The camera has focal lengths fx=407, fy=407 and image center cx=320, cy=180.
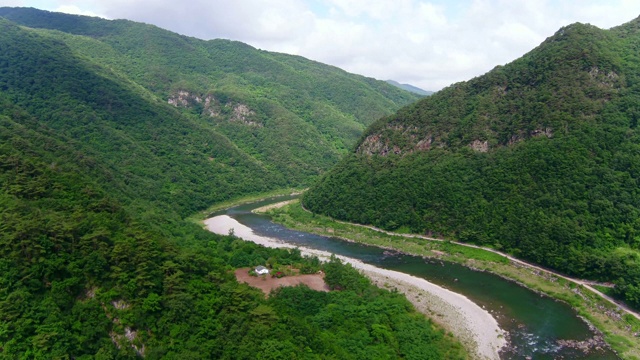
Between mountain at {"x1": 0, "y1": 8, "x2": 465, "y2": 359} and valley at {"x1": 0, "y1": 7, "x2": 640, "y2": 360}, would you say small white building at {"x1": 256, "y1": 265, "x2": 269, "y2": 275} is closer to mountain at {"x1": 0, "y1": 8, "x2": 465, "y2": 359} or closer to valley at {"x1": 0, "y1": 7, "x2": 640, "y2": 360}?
valley at {"x1": 0, "y1": 7, "x2": 640, "y2": 360}

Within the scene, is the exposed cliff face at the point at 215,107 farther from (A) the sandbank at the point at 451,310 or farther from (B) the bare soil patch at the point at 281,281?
(B) the bare soil patch at the point at 281,281

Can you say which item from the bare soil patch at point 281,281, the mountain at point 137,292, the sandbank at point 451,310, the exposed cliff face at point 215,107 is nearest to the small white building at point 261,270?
the bare soil patch at point 281,281

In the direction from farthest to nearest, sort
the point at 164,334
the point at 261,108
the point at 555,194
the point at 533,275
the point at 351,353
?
1. the point at 261,108
2. the point at 555,194
3. the point at 533,275
4. the point at 351,353
5. the point at 164,334

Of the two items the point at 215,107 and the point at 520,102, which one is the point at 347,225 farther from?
the point at 215,107

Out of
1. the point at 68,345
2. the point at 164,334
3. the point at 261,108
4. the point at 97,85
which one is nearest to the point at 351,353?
the point at 164,334

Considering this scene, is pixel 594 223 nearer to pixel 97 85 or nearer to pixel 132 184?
pixel 132 184

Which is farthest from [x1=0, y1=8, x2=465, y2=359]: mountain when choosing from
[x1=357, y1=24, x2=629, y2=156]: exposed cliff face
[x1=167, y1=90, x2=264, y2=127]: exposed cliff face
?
[x1=167, y1=90, x2=264, y2=127]: exposed cliff face

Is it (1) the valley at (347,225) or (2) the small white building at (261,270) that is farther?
(2) the small white building at (261,270)
